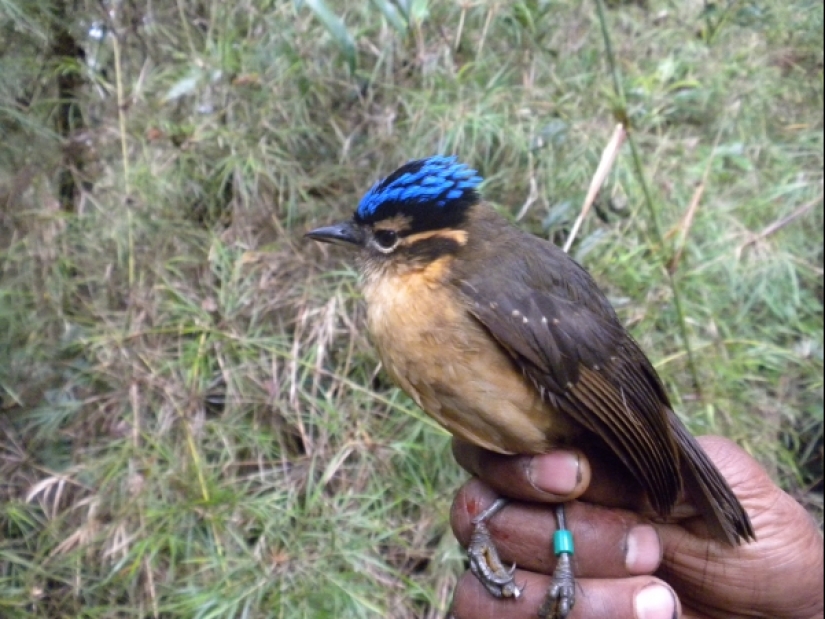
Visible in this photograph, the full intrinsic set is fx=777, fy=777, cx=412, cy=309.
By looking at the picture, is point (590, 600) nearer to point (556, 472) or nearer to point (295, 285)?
point (556, 472)

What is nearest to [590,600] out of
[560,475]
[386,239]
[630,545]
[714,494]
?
[630,545]

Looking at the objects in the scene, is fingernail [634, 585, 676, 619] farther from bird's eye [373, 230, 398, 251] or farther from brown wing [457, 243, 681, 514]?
bird's eye [373, 230, 398, 251]

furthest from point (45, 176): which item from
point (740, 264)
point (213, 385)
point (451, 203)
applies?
point (740, 264)

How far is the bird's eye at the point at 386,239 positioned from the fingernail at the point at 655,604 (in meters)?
1.15

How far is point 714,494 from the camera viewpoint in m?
2.19

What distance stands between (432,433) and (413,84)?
1778 mm

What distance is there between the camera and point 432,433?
3.23m

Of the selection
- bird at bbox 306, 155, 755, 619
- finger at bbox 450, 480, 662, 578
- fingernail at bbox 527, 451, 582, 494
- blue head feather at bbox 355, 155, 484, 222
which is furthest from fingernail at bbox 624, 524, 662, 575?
blue head feather at bbox 355, 155, 484, 222

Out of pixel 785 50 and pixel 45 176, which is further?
pixel 785 50

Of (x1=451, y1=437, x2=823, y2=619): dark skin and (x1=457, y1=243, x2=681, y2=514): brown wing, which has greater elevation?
(x1=457, y1=243, x2=681, y2=514): brown wing

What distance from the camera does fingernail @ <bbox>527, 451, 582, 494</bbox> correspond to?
2.06m

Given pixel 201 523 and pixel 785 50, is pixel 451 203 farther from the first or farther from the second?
pixel 785 50

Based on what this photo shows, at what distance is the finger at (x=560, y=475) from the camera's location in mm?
2064

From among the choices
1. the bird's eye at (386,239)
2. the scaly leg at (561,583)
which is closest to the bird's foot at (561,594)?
the scaly leg at (561,583)
